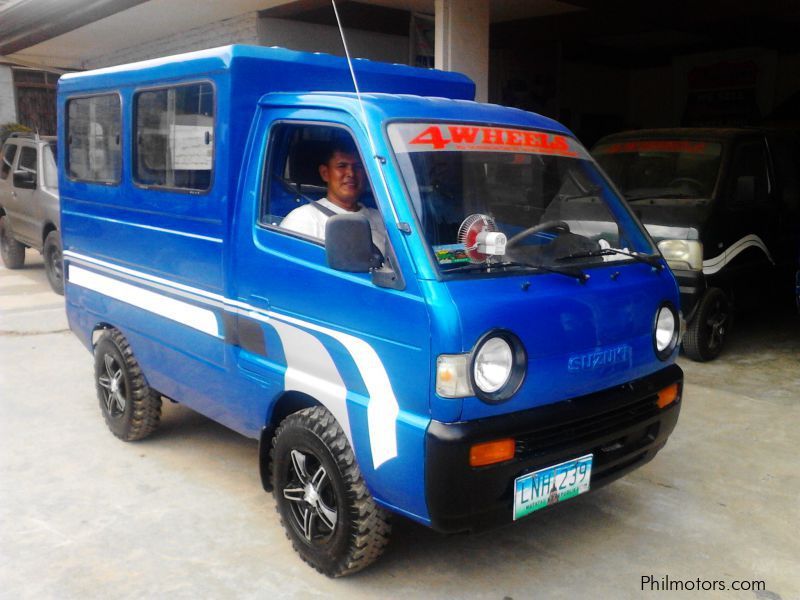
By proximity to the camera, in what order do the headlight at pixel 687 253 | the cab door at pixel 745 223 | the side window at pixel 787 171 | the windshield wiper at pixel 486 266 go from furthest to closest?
the side window at pixel 787 171 < the cab door at pixel 745 223 < the headlight at pixel 687 253 < the windshield wiper at pixel 486 266

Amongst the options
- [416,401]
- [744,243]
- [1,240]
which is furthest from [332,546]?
[1,240]

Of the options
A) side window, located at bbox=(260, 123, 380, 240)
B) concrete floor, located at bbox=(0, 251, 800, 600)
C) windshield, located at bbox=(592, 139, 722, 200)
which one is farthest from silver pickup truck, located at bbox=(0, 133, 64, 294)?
side window, located at bbox=(260, 123, 380, 240)

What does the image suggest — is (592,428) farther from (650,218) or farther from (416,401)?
(650,218)

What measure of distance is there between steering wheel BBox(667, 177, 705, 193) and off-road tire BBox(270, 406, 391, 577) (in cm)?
461

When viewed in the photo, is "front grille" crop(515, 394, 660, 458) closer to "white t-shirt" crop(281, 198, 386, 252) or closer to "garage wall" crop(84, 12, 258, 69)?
"white t-shirt" crop(281, 198, 386, 252)

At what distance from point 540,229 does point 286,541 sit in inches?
70.4

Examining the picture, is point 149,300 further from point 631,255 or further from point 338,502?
point 631,255

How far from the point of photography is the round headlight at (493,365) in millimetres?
2727

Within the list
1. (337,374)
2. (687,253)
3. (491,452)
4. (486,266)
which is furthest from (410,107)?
(687,253)

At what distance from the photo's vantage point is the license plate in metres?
2.85

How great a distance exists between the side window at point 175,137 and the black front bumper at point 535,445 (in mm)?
1805

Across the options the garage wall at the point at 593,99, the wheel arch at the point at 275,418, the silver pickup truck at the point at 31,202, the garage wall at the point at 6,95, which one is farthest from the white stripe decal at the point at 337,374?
the garage wall at the point at 6,95

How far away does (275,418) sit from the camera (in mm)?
3486

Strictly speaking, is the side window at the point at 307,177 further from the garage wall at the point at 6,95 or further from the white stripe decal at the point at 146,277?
the garage wall at the point at 6,95
